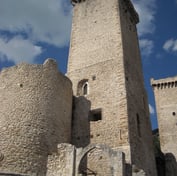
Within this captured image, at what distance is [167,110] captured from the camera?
21516mm

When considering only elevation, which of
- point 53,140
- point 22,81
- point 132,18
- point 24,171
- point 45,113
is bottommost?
point 24,171

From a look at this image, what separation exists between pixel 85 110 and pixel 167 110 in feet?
32.6

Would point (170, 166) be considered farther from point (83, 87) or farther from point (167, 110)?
point (83, 87)

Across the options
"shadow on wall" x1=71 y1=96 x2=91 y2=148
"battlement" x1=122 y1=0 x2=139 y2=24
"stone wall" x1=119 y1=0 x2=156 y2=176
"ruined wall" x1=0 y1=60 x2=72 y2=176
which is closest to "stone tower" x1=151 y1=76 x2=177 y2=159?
"stone wall" x1=119 y1=0 x2=156 y2=176

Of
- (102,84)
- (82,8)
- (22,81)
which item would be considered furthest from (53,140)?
(82,8)

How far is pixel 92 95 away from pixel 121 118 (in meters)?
2.27

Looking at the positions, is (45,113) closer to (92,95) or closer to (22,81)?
(22,81)

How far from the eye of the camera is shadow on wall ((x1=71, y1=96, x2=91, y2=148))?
12930 mm

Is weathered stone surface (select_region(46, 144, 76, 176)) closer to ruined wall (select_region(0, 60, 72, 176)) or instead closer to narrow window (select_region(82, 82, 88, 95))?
ruined wall (select_region(0, 60, 72, 176))

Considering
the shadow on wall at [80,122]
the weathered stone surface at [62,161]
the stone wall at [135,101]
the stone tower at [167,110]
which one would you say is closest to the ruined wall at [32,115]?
the weathered stone surface at [62,161]

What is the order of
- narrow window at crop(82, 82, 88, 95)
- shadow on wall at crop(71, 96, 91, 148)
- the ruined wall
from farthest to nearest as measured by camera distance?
1. narrow window at crop(82, 82, 88, 95)
2. shadow on wall at crop(71, 96, 91, 148)
3. the ruined wall

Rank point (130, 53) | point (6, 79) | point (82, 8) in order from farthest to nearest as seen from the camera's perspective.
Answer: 1. point (82, 8)
2. point (130, 53)
3. point (6, 79)

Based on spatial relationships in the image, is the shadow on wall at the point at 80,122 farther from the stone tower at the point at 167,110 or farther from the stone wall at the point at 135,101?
the stone tower at the point at 167,110

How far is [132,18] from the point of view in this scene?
18.8 metres
